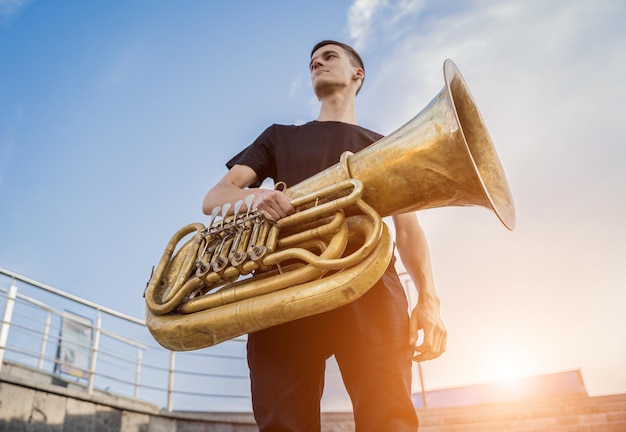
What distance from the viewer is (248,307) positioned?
67.8 inches

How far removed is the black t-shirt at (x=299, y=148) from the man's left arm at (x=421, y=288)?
434 millimetres

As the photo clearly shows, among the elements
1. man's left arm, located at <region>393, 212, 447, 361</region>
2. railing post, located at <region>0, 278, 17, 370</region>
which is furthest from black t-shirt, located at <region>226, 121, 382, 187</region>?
railing post, located at <region>0, 278, 17, 370</region>

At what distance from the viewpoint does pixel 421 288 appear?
2145 millimetres

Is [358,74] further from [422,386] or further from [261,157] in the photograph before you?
[422,386]

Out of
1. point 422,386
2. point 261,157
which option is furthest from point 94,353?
point 261,157

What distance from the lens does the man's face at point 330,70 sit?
2.60 m

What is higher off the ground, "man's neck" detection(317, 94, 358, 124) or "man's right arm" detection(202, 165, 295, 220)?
"man's neck" detection(317, 94, 358, 124)

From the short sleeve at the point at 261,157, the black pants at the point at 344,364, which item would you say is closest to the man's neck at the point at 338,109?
the short sleeve at the point at 261,157

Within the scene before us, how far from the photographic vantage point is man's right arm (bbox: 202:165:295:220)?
1869 millimetres

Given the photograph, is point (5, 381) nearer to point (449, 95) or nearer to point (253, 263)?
point (253, 263)

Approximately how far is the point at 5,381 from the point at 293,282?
3.95 metres

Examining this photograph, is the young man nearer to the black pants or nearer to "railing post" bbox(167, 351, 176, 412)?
the black pants

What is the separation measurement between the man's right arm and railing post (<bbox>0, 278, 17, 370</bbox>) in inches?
147

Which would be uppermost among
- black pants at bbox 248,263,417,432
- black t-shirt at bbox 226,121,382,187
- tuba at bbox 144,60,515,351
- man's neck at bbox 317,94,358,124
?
man's neck at bbox 317,94,358,124
